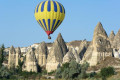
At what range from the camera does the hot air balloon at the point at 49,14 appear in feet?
153

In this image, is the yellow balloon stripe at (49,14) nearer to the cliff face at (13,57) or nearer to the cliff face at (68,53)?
the cliff face at (68,53)

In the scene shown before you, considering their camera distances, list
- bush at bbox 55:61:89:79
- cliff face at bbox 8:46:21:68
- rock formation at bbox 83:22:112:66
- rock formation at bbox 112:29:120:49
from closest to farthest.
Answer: bush at bbox 55:61:89:79, rock formation at bbox 83:22:112:66, rock formation at bbox 112:29:120:49, cliff face at bbox 8:46:21:68

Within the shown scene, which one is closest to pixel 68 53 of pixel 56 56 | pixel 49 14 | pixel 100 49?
pixel 56 56

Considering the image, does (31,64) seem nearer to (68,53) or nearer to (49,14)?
(68,53)

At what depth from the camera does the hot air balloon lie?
46.8 meters

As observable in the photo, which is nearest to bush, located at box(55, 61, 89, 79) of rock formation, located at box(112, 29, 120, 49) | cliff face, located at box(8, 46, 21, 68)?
rock formation, located at box(112, 29, 120, 49)

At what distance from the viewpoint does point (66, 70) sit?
47500 mm

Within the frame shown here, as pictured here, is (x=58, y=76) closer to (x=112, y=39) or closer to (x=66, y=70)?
(x=66, y=70)

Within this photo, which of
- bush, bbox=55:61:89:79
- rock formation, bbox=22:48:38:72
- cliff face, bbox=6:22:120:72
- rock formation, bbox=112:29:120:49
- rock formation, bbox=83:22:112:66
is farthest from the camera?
rock formation, bbox=112:29:120:49

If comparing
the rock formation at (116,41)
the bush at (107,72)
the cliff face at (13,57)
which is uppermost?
the rock formation at (116,41)

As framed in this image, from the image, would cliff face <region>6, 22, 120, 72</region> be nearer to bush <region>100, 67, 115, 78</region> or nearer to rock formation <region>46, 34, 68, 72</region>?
rock formation <region>46, 34, 68, 72</region>

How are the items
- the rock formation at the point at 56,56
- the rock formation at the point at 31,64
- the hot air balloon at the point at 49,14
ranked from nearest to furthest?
the hot air balloon at the point at 49,14
the rock formation at the point at 56,56
the rock formation at the point at 31,64

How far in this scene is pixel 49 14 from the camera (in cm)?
4681

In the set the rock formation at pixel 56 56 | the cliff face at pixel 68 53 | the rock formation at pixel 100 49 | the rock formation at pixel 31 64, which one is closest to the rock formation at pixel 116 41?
the cliff face at pixel 68 53
